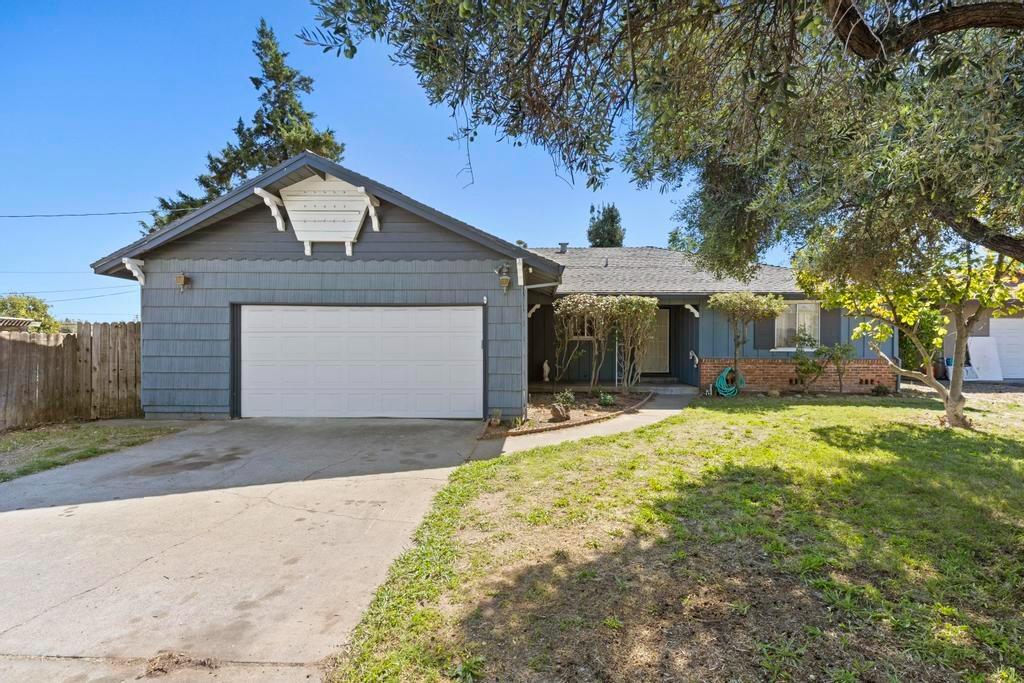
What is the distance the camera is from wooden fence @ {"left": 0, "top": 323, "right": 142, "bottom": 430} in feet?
24.1

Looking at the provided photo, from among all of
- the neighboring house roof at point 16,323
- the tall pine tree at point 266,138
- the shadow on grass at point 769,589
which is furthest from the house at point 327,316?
the tall pine tree at point 266,138

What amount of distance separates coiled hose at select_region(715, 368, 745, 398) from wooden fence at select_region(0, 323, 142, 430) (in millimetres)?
12438

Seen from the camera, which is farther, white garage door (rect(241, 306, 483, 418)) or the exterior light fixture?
white garage door (rect(241, 306, 483, 418))

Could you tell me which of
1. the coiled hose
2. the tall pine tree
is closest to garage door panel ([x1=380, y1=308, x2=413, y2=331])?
the coiled hose

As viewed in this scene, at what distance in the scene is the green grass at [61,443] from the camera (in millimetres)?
5648

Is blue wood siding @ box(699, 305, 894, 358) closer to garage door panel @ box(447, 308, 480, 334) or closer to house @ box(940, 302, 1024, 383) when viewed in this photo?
house @ box(940, 302, 1024, 383)

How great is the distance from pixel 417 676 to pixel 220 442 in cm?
608

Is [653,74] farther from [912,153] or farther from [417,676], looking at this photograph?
[417,676]

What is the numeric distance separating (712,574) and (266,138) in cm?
2314

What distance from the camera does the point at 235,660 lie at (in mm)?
2260

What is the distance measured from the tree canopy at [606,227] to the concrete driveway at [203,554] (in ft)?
81.7

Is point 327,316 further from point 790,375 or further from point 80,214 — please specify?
point 80,214

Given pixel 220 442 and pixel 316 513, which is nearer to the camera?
pixel 316 513

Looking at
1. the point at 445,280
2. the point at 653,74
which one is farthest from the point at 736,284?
the point at 653,74
